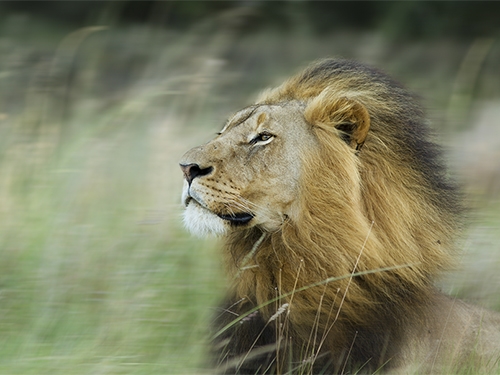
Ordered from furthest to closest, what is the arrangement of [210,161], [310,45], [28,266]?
[310,45] < [28,266] < [210,161]

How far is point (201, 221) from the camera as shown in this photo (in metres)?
3.64

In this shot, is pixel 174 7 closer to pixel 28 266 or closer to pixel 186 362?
pixel 28 266

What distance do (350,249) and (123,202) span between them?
2560 mm

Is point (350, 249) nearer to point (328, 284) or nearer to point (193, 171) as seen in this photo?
point (328, 284)

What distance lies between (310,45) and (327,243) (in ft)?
29.2

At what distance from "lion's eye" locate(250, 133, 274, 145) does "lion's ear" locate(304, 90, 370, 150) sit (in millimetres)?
199

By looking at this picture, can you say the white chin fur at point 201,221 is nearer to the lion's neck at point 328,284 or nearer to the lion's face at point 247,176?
the lion's face at point 247,176

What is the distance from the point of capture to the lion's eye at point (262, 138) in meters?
3.79

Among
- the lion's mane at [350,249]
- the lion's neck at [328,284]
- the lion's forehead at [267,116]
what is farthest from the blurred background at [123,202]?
the lion's forehead at [267,116]

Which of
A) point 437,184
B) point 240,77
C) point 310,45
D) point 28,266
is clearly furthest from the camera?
point 310,45

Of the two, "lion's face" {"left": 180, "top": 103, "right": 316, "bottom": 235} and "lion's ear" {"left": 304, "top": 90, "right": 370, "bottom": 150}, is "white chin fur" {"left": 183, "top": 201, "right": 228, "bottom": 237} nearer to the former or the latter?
"lion's face" {"left": 180, "top": 103, "right": 316, "bottom": 235}

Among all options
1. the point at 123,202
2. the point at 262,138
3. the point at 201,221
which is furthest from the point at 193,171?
the point at 123,202

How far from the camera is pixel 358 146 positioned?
150 inches

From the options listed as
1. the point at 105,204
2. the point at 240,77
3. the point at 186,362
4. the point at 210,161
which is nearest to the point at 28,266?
the point at 105,204
